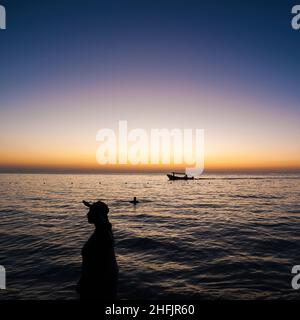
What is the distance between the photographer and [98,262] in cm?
471

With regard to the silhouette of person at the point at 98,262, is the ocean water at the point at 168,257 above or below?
below

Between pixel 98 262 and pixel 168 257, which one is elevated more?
pixel 98 262

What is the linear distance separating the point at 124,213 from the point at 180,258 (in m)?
17.7

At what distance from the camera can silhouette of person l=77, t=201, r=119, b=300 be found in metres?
4.71

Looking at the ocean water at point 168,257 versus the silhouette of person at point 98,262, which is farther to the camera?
the ocean water at point 168,257

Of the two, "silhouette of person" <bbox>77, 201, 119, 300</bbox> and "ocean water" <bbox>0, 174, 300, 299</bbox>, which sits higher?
"silhouette of person" <bbox>77, 201, 119, 300</bbox>

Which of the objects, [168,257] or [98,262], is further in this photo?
[168,257]

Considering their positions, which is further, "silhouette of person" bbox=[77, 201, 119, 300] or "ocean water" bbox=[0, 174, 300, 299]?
"ocean water" bbox=[0, 174, 300, 299]

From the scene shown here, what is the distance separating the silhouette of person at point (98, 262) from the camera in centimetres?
471

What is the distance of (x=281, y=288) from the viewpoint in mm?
10078
